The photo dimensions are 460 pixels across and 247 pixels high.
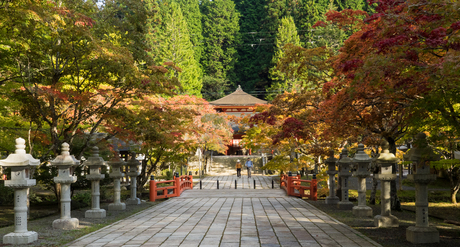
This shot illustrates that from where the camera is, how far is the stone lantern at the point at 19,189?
25.1 ft

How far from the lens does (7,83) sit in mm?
11719

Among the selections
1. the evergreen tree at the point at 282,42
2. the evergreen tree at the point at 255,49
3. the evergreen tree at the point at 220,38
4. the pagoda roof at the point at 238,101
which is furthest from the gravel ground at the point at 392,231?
the evergreen tree at the point at 220,38

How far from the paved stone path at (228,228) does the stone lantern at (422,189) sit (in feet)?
2.96

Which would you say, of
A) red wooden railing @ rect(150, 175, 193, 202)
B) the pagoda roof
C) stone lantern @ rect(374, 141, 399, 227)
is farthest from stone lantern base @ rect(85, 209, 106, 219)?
the pagoda roof

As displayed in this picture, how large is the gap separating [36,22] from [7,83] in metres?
2.95

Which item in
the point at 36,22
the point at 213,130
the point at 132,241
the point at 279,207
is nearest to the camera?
the point at 132,241

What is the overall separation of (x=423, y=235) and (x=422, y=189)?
88cm

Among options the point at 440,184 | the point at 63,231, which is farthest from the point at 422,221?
the point at 440,184

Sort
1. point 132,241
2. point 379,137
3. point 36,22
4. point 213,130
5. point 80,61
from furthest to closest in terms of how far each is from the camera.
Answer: point 213,130, point 379,137, point 80,61, point 36,22, point 132,241

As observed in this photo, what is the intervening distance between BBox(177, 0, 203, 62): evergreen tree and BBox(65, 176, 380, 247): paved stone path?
1723 inches

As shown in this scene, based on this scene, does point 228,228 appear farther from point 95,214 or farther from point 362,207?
point 95,214

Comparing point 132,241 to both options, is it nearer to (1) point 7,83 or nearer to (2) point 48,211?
(1) point 7,83

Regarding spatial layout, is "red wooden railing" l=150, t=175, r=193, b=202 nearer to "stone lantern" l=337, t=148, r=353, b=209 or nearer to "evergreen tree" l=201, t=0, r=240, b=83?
"stone lantern" l=337, t=148, r=353, b=209

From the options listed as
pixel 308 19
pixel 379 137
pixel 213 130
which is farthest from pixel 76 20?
pixel 308 19
